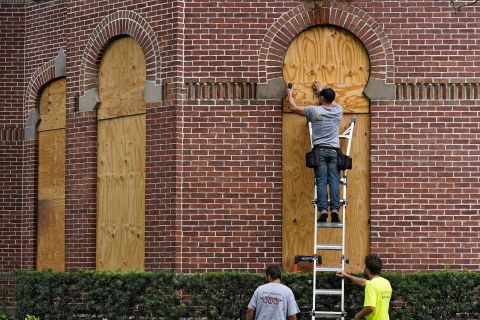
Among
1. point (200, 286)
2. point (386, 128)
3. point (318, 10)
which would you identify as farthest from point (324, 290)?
point (318, 10)

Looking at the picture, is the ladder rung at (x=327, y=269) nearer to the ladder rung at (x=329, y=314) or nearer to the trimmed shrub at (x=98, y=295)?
the ladder rung at (x=329, y=314)

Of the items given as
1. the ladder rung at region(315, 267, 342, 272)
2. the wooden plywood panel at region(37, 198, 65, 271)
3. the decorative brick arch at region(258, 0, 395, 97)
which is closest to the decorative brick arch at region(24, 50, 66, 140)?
the wooden plywood panel at region(37, 198, 65, 271)

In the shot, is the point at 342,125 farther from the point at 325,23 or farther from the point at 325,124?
the point at 325,23

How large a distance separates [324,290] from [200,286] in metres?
1.90

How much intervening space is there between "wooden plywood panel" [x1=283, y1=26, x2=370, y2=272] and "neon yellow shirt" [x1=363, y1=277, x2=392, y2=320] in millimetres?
3360

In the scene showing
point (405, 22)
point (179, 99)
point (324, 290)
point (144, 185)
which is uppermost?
point (405, 22)

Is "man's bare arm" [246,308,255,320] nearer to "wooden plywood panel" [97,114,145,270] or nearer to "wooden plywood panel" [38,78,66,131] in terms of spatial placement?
"wooden plywood panel" [97,114,145,270]

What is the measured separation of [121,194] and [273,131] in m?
2.88

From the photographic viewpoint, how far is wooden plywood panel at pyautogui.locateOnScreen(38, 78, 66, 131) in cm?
2188

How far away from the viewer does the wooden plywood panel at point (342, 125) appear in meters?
18.6

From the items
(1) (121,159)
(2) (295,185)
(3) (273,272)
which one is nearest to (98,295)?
(1) (121,159)

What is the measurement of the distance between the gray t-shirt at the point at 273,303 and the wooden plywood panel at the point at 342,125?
3353mm

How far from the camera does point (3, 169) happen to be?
22.7 metres

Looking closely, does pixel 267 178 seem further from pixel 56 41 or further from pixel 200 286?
pixel 56 41
